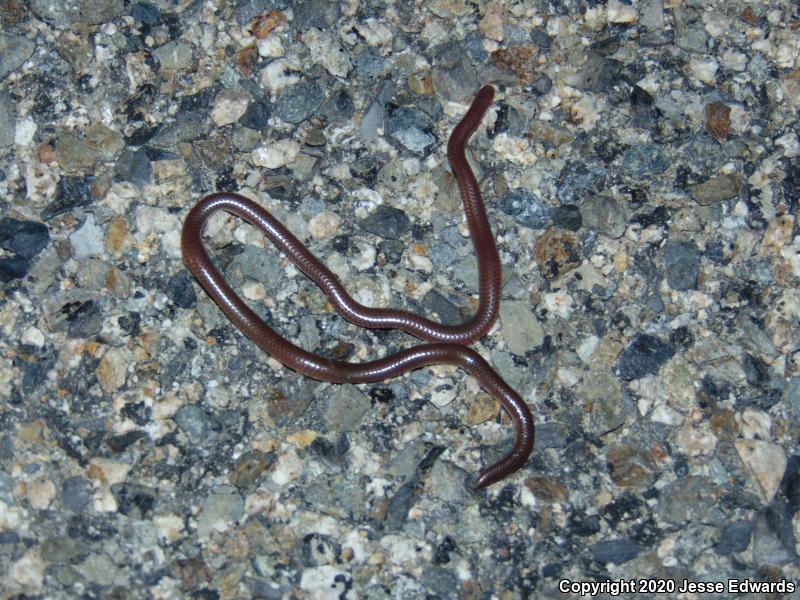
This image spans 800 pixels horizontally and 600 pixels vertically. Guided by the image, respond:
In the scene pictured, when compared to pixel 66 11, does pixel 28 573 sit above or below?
below

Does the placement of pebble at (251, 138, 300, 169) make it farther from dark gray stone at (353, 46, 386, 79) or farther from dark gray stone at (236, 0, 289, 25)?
dark gray stone at (236, 0, 289, 25)

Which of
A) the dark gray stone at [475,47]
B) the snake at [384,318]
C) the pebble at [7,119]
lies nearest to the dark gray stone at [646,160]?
the snake at [384,318]

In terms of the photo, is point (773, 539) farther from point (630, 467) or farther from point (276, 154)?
point (276, 154)

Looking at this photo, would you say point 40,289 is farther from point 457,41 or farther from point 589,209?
point 589,209

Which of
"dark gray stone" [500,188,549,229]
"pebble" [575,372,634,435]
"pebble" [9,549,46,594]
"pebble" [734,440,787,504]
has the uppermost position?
"dark gray stone" [500,188,549,229]

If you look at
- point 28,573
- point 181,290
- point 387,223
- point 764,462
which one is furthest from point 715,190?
point 28,573

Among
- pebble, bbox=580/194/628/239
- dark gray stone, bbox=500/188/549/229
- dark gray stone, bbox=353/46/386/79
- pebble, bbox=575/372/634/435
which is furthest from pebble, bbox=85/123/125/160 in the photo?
pebble, bbox=575/372/634/435

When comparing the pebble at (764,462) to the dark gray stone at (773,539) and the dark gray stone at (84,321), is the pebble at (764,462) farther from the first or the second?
the dark gray stone at (84,321)
